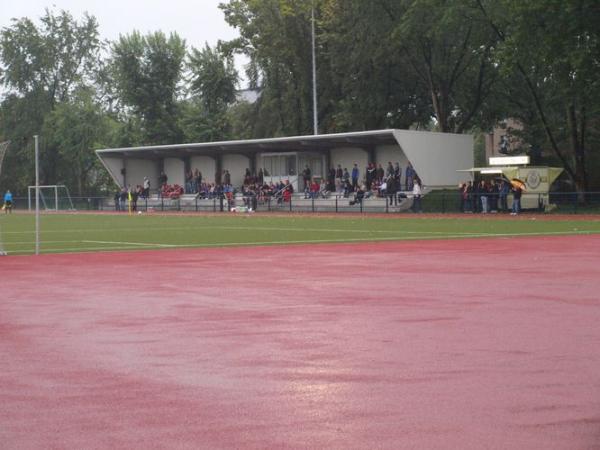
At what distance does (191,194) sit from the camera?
6844 cm

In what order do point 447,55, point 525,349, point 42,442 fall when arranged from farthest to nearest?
1. point 447,55
2. point 525,349
3. point 42,442

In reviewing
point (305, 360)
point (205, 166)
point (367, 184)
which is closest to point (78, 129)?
point (205, 166)

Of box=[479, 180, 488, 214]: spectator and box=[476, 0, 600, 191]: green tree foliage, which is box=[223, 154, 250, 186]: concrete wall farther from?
box=[479, 180, 488, 214]: spectator

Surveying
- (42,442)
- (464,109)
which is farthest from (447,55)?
(42,442)

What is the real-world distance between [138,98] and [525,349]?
291ft

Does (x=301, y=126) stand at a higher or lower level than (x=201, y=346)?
higher

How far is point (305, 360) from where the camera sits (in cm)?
857

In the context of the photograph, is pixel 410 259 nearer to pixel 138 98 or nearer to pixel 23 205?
pixel 23 205

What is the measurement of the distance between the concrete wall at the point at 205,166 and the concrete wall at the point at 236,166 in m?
1.40

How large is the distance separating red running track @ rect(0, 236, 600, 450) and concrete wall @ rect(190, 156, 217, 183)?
181 ft

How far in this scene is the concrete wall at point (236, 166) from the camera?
69.2 m

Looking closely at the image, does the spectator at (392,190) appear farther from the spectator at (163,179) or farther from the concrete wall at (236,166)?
the spectator at (163,179)

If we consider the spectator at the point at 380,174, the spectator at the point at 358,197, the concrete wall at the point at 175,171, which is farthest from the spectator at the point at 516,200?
the concrete wall at the point at 175,171

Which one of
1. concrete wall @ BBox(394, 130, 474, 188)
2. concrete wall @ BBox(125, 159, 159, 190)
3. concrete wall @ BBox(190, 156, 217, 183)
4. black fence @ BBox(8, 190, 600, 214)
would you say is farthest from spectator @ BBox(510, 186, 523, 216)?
concrete wall @ BBox(125, 159, 159, 190)
